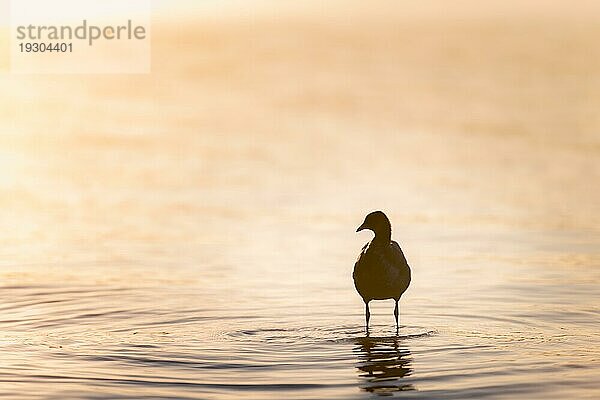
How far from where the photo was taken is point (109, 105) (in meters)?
35.9

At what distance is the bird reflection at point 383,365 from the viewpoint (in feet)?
38.9

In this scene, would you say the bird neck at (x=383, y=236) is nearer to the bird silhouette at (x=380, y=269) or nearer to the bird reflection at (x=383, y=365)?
the bird silhouette at (x=380, y=269)

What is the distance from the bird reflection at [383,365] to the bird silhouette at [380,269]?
1115 millimetres

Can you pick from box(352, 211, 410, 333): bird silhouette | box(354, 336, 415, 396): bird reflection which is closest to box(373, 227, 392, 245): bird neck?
box(352, 211, 410, 333): bird silhouette

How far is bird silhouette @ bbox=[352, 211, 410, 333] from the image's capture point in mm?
15133

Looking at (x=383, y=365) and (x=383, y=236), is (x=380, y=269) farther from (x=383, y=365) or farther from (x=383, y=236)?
(x=383, y=365)

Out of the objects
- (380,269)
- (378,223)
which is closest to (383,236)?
(378,223)

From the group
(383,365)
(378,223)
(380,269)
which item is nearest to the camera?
(383,365)

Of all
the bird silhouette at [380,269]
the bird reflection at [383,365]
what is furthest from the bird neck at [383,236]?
the bird reflection at [383,365]

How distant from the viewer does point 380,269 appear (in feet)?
49.9

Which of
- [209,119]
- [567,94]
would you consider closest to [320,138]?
[209,119]

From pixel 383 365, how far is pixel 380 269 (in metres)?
2.57

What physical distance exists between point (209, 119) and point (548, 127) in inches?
313

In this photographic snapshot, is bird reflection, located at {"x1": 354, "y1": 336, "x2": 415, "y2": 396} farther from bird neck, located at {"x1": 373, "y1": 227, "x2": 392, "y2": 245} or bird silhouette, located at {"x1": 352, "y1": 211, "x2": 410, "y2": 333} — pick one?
bird neck, located at {"x1": 373, "y1": 227, "x2": 392, "y2": 245}
